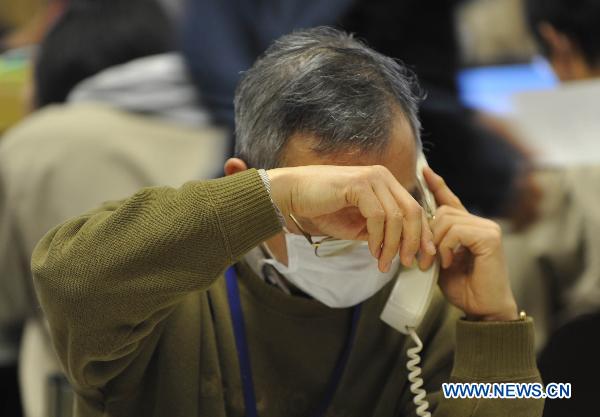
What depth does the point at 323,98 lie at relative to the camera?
4.04 ft

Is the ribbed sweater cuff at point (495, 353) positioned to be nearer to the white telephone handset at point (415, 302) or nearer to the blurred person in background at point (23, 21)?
the white telephone handset at point (415, 302)

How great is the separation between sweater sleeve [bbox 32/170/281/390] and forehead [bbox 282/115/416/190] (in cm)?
8

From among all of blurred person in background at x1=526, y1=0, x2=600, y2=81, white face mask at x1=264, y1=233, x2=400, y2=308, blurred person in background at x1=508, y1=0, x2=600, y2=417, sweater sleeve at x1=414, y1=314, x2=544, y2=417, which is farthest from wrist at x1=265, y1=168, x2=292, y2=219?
blurred person in background at x1=526, y1=0, x2=600, y2=81

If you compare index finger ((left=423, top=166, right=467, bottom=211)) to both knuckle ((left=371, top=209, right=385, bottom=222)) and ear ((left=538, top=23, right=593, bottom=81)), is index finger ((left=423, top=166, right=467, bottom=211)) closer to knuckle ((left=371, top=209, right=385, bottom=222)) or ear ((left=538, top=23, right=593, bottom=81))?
knuckle ((left=371, top=209, right=385, bottom=222))

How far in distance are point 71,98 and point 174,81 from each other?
12.6 inches

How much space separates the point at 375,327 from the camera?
1413mm

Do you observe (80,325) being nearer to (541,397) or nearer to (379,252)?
(379,252)

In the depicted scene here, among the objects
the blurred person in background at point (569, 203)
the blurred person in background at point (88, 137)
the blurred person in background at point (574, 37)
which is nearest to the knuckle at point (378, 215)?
the blurred person in background at point (569, 203)

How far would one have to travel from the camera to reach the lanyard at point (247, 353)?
138cm

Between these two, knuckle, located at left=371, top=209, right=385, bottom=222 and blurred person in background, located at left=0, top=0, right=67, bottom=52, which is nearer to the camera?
knuckle, located at left=371, top=209, right=385, bottom=222

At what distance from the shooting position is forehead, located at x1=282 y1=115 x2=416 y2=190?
1.23 metres

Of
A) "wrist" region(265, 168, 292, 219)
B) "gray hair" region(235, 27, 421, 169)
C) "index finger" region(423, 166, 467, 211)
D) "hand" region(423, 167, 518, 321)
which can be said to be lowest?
"hand" region(423, 167, 518, 321)

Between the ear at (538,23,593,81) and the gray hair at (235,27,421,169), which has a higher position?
the gray hair at (235,27,421,169)

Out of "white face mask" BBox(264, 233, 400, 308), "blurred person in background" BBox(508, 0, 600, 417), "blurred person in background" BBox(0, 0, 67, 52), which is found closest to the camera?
"white face mask" BBox(264, 233, 400, 308)
